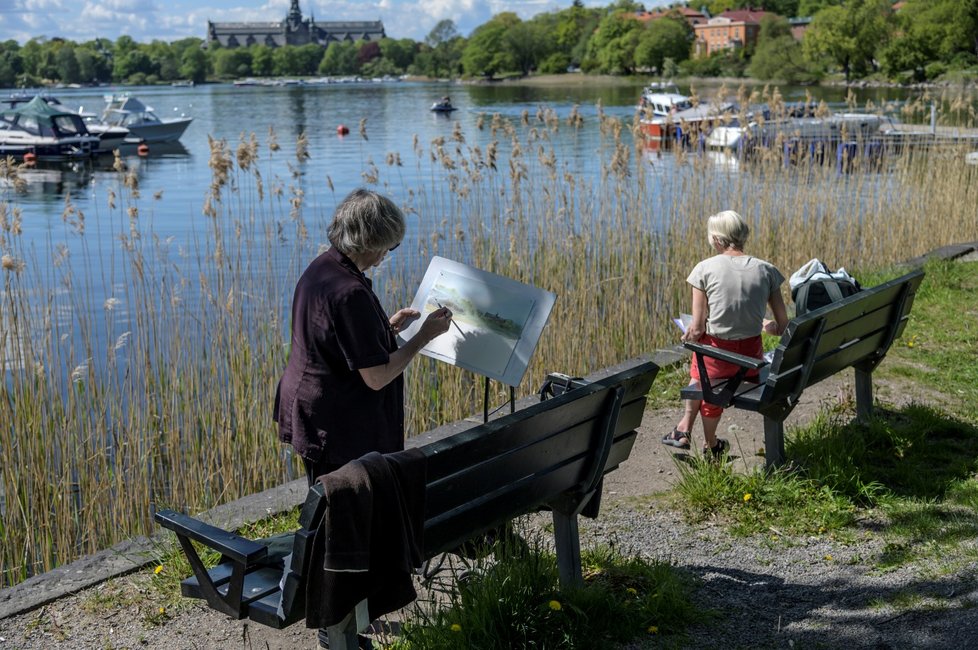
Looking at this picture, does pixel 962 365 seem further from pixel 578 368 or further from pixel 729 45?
pixel 729 45

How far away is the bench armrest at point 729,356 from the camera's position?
182 inches

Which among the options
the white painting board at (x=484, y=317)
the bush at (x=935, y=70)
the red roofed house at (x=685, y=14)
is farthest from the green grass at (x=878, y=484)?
the red roofed house at (x=685, y=14)

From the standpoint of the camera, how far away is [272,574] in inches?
121

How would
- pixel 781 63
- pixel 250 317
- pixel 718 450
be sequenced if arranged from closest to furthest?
pixel 718 450 < pixel 250 317 < pixel 781 63

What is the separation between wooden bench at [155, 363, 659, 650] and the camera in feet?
9.21

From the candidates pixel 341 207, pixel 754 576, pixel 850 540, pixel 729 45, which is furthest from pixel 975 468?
pixel 729 45

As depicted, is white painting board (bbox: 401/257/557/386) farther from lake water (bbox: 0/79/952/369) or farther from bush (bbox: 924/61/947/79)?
bush (bbox: 924/61/947/79)

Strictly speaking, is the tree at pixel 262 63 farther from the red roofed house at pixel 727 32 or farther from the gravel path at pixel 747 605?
the gravel path at pixel 747 605

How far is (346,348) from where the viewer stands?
324 centimetres

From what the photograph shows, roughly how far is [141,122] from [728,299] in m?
41.9

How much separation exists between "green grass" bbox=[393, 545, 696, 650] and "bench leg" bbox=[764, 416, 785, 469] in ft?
3.88

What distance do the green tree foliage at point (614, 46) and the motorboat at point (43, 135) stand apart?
95.3 meters

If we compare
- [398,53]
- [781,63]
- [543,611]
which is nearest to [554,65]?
[781,63]

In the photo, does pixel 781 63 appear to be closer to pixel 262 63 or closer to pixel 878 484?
pixel 878 484
